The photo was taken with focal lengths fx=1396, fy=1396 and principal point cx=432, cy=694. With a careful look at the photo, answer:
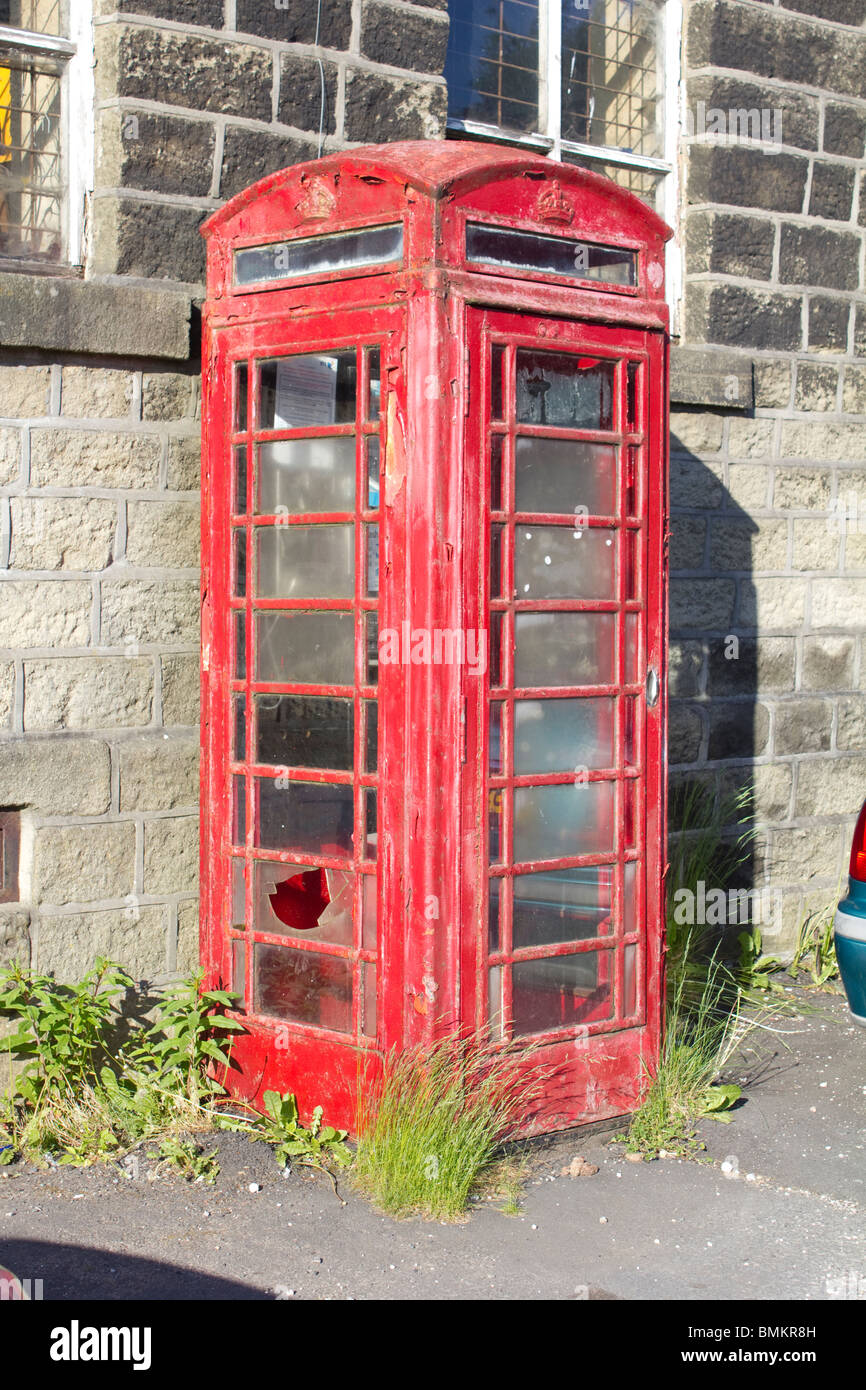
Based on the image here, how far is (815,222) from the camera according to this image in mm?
6719

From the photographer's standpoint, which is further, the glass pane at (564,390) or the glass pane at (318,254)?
the glass pane at (564,390)

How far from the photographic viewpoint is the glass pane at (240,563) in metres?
4.53

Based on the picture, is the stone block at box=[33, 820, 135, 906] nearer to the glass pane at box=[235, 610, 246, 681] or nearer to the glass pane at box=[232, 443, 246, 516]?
the glass pane at box=[235, 610, 246, 681]

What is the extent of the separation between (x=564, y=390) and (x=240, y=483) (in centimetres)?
108

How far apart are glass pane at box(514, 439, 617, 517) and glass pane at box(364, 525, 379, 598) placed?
0.44m

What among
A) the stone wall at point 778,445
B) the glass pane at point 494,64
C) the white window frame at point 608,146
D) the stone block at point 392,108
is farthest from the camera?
the stone wall at point 778,445

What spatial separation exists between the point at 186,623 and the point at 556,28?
10.8 ft

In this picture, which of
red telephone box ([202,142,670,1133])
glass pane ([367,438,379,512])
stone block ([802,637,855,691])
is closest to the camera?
red telephone box ([202,142,670,1133])

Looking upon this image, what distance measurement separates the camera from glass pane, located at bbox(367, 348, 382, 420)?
417cm

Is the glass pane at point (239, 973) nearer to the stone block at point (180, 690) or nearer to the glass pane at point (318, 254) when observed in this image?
the stone block at point (180, 690)

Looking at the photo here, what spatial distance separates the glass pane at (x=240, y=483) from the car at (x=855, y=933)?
2.43m

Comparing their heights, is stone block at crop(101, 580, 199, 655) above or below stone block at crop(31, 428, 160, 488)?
below

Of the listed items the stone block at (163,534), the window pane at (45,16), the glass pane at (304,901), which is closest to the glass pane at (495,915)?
the glass pane at (304,901)

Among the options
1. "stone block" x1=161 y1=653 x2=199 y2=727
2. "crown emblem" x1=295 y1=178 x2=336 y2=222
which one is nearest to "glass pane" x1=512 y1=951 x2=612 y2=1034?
"stone block" x1=161 y1=653 x2=199 y2=727
